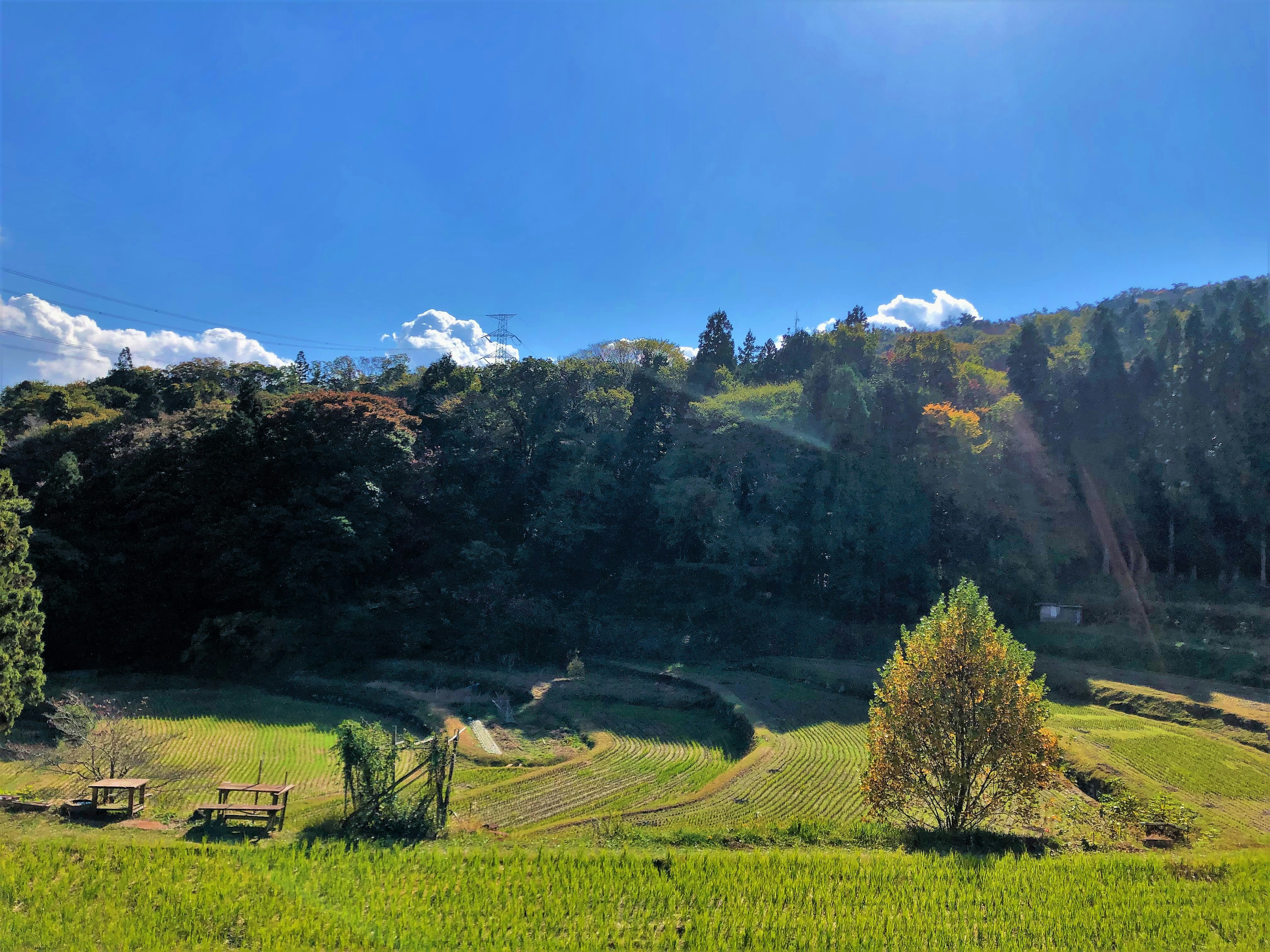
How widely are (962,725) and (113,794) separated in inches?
655

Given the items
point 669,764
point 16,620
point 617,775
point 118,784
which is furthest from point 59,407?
point 669,764

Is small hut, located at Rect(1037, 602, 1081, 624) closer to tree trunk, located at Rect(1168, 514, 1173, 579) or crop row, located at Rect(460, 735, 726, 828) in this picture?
tree trunk, located at Rect(1168, 514, 1173, 579)

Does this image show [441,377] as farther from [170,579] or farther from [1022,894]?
[1022,894]

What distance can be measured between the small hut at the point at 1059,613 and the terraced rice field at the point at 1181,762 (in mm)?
10876

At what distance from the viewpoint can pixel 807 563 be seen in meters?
35.8

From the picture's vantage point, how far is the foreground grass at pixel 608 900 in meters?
8.12

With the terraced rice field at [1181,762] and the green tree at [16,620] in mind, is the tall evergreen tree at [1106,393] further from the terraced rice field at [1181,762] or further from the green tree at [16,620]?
the green tree at [16,620]

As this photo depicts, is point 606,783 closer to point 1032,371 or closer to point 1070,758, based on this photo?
point 1070,758

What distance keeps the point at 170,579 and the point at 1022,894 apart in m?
33.2

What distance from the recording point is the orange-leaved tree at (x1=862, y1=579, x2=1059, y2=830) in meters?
11.7

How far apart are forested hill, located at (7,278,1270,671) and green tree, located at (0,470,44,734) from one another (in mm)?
10604

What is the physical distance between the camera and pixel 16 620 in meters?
15.6

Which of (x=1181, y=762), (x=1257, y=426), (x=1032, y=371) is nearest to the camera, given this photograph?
(x=1181, y=762)

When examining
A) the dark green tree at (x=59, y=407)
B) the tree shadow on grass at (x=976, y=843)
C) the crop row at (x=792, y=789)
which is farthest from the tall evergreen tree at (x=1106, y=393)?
the dark green tree at (x=59, y=407)
